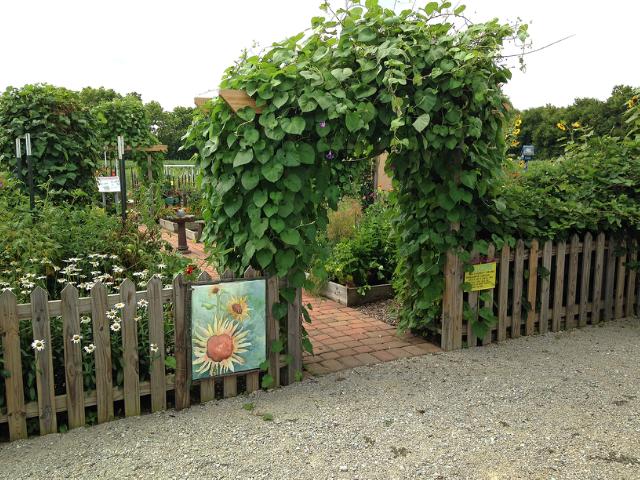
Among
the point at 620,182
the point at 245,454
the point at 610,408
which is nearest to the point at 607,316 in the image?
the point at 620,182

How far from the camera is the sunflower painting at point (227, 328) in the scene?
3537mm

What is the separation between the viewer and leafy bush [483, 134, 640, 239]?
16.1 ft

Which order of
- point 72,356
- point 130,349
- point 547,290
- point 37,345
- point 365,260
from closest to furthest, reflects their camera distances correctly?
point 37,345 < point 72,356 < point 130,349 < point 547,290 < point 365,260

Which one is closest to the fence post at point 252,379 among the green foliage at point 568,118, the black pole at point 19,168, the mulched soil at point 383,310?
the mulched soil at point 383,310

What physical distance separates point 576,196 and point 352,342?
2666 mm

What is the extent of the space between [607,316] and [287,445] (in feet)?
13.5

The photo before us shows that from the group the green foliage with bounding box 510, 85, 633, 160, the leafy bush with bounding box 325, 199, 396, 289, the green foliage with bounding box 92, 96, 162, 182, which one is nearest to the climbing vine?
the leafy bush with bounding box 325, 199, 396, 289

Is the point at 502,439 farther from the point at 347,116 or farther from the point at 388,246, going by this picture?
the point at 388,246

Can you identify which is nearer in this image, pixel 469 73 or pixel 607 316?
pixel 469 73

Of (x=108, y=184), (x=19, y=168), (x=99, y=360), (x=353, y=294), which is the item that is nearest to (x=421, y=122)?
(x=99, y=360)

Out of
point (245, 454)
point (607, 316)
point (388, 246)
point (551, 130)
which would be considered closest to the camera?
point (245, 454)

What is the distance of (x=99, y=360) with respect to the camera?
3217 mm

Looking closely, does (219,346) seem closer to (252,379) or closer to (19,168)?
(252,379)

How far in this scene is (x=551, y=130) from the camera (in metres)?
37.0
